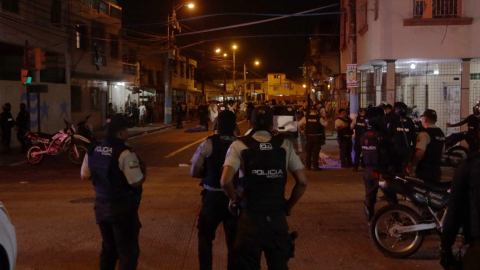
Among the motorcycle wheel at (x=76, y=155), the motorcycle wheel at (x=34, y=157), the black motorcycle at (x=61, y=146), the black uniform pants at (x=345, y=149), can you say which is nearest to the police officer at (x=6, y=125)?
the black motorcycle at (x=61, y=146)

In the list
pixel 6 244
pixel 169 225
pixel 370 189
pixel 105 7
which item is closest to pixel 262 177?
pixel 6 244

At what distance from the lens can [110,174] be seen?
4.53 metres

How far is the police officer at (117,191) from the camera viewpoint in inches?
178

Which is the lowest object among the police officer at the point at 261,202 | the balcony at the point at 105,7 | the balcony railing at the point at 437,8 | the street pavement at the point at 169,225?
the street pavement at the point at 169,225

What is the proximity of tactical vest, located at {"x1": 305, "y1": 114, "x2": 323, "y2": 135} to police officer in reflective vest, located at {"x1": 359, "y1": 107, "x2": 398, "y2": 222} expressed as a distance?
601cm

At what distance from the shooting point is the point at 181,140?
23406 millimetres

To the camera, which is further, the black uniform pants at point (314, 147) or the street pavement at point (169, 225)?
the black uniform pants at point (314, 147)

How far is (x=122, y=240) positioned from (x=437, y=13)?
15.8 m

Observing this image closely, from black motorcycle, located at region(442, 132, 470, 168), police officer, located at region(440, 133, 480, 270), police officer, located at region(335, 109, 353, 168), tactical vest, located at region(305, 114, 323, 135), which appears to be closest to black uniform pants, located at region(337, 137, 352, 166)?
police officer, located at region(335, 109, 353, 168)

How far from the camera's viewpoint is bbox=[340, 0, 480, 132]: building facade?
17172mm

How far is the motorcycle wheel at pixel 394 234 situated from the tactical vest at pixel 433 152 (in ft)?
4.44

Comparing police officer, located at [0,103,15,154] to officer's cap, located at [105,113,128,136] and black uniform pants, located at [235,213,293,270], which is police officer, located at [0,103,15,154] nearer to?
officer's cap, located at [105,113,128,136]

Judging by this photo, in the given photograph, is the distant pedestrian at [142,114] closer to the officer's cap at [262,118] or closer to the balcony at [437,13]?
the balcony at [437,13]

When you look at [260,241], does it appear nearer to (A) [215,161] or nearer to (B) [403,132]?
(A) [215,161]
